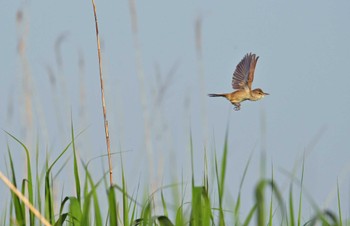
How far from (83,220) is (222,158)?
363mm

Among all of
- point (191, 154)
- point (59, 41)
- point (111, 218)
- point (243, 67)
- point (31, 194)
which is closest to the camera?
A: point (111, 218)

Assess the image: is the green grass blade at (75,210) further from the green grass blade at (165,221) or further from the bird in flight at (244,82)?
the bird in flight at (244,82)

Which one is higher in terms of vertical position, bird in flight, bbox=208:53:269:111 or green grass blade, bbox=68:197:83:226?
bird in flight, bbox=208:53:269:111

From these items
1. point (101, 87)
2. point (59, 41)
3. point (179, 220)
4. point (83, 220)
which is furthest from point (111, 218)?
point (59, 41)

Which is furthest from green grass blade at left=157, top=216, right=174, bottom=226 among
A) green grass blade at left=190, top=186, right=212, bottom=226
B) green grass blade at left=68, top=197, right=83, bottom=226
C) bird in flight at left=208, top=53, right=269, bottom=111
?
bird in flight at left=208, top=53, right=269, bottom=111

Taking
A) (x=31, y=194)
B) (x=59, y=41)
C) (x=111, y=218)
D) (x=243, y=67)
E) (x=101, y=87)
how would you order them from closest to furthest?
(x=111, y=218) → (x=31, y=194) → (x=101, y=87) → (x=59, y=41) → (x=243, y=67)

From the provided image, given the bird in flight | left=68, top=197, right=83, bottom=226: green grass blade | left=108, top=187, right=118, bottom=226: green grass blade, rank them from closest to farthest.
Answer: left=108, top=187, right=118, bottom=226: green grass blade → left=68, top=197, right=83, bottom=226: green grass blade → the bird in flight

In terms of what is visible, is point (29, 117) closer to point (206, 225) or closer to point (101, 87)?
point (101, 87)

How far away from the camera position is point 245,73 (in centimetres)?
469

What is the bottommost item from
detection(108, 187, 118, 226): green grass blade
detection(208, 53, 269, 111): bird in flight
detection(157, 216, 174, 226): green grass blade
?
detection(157, 216, 174, 226): green grass blade

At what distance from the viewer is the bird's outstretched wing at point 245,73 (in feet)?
15.1

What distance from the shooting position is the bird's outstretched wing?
4605 millimetres

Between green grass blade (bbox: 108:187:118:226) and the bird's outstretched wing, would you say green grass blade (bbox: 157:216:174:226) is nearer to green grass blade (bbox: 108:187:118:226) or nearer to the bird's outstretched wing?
green grass blade (bbox: 108:187:118:226)

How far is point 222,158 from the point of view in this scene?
1.62 metres
